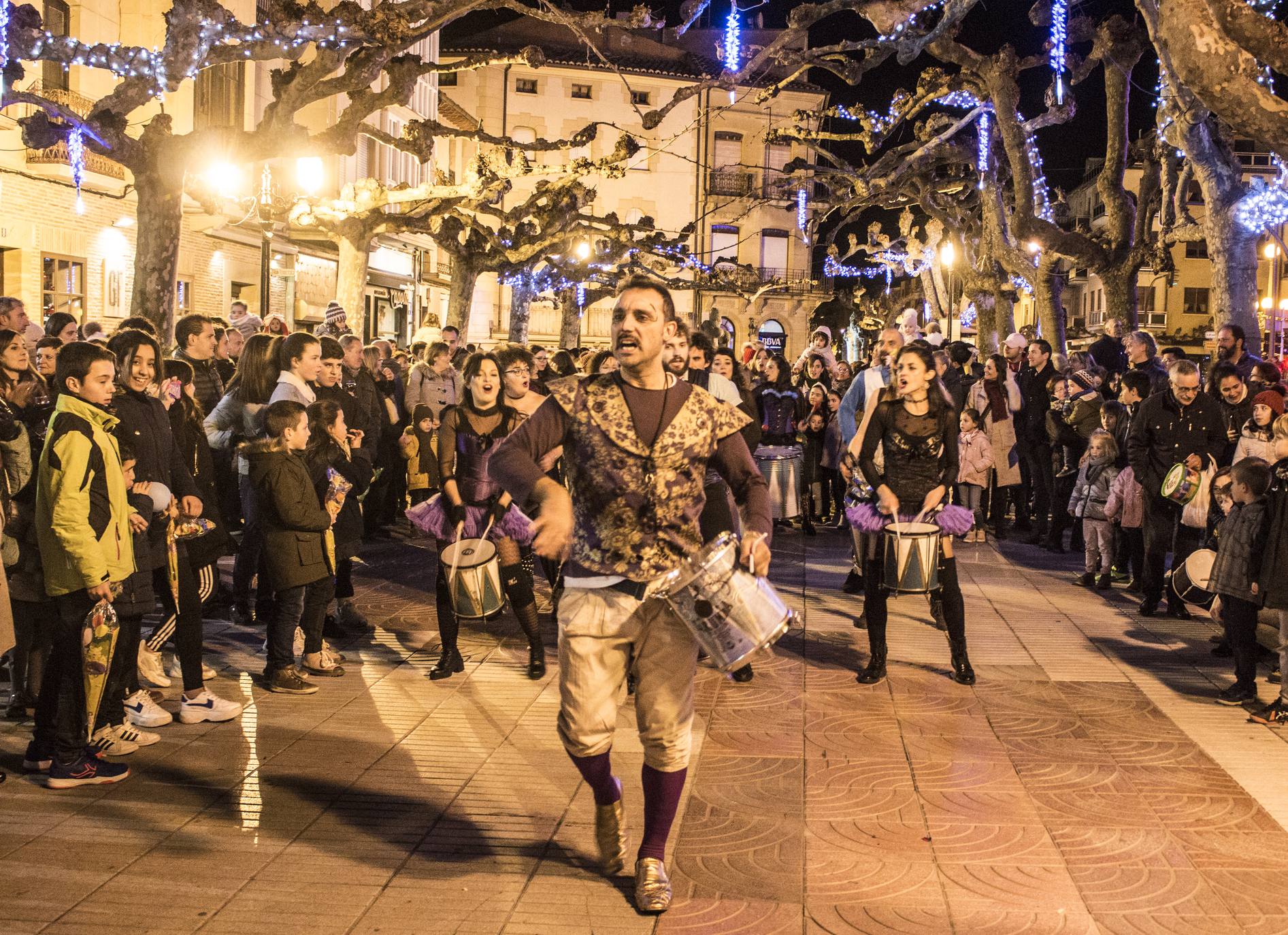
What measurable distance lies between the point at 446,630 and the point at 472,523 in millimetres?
729

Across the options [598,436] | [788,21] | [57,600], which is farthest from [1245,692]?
[788,21]

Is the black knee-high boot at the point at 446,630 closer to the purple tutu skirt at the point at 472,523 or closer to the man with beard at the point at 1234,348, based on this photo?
the purple tutu skirt at the point at 472,523

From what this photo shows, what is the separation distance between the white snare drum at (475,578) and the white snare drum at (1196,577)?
4.05 meters

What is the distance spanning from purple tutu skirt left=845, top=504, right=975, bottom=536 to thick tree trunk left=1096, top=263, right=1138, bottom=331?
1482 cm

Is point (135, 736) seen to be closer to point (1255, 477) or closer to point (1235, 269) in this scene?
point (1255, 477)

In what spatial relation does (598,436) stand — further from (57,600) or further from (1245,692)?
(1245,692)

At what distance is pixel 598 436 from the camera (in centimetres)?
431

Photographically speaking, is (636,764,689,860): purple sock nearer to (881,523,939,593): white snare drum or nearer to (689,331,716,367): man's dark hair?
(881,523,939,593): white snare drum

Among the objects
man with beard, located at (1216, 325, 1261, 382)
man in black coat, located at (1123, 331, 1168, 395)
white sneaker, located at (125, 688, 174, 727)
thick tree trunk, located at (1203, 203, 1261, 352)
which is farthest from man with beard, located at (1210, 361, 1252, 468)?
white sneaker, located at (125, 688, 174, 727)

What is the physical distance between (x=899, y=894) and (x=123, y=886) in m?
2.59

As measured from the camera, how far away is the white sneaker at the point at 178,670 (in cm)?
711

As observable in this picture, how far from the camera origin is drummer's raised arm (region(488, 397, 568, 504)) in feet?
13.9

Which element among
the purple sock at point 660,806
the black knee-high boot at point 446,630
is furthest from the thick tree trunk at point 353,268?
the purple sock at point 660,806

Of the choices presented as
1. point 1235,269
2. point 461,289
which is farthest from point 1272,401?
point 461,289
